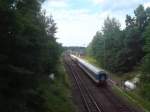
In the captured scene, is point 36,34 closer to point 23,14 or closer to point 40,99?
point 23,14

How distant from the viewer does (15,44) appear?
1686cm

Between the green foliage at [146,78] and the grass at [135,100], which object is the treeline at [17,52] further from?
the green foliage at [146,78]

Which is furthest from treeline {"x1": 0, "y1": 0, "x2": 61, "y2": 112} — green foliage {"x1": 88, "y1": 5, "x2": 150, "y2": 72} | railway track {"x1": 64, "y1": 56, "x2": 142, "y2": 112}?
green foliage {"x1": 88, "y1": 5, "x2": 150, "y2": 72}

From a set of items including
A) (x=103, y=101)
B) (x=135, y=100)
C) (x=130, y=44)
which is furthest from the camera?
(x=130, y=44)

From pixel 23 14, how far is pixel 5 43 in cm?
211

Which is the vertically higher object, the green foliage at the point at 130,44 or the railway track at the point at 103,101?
the green foliage at the point at 130,44

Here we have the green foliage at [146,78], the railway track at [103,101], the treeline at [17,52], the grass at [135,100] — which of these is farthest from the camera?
the green foliage at [146,78]

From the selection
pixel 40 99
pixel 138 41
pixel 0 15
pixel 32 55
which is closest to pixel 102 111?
pixel 40 99

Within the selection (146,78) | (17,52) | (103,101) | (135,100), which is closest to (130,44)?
(146,78)

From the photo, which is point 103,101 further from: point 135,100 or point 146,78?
point 146,78

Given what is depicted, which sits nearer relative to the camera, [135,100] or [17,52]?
[17,52]

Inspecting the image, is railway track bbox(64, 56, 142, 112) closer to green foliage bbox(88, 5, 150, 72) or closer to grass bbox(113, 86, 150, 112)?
grass bbox(113, 86, 150, 112)

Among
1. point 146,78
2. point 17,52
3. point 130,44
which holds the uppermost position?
point 130,44

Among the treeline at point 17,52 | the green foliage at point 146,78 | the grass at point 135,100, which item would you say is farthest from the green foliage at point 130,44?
the treeline at point 17,52
